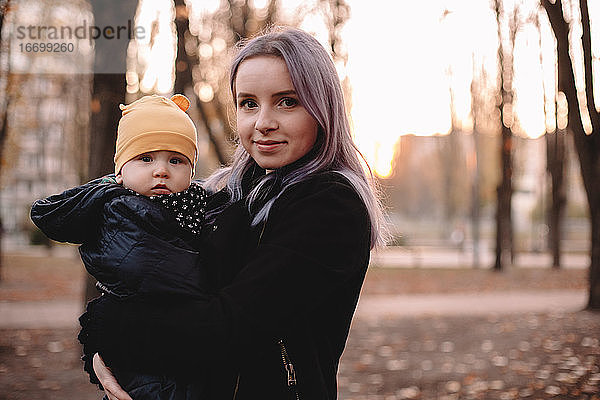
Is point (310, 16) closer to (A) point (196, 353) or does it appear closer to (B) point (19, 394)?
(B) point (19, 394)

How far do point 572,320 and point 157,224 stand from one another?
A: 38.0 ft

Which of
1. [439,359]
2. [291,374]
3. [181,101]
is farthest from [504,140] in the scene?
[291,374]

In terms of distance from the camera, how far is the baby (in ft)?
5.83

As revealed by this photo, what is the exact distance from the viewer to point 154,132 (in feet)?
6.72

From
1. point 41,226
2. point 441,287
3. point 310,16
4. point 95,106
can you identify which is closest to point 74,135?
point 310,16

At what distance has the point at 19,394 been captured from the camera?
7625mm

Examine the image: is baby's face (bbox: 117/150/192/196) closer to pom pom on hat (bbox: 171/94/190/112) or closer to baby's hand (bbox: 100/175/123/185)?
baby's hand (bbox: 100/175/123/185)

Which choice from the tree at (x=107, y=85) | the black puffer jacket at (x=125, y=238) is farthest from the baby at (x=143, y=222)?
the tree at (x=107, y=85)

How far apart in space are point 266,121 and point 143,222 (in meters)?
0.45

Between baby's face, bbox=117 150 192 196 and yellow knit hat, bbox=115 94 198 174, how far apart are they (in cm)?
2

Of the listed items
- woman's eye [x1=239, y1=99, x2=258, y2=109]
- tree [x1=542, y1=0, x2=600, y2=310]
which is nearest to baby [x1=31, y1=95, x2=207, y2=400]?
woman's eye [x1=239, y1=99, x2=258, y2=109]

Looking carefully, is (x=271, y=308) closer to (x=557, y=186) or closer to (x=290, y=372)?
(x=290, y=372)

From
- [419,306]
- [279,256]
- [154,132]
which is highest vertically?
[154,132]

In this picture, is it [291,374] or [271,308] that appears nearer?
[271,308]
